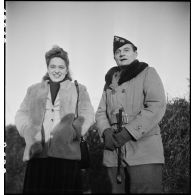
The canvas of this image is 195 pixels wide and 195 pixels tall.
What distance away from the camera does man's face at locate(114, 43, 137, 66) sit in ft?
9.74

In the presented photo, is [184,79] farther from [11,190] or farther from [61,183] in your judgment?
[11,190]

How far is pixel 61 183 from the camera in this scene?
9.32ft

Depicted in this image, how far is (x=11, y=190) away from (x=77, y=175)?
1.23m

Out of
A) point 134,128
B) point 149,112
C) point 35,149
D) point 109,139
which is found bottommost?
point 35,149

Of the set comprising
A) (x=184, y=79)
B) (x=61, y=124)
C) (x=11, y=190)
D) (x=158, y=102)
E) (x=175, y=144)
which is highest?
(x=184, y=79)

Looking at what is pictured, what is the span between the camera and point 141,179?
2.56m

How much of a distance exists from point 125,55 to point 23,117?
4.25 feet

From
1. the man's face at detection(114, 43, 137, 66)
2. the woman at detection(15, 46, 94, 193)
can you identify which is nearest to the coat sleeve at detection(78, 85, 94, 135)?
the woman at detection(15, 46, 94, 193)

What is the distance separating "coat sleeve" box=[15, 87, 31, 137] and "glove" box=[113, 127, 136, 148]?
3.36ft

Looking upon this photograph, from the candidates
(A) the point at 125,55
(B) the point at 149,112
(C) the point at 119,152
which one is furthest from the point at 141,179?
(A) the point at 125,55

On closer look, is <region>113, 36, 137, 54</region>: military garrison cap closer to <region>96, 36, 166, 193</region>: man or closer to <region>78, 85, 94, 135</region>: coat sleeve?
<region>96, 36, 166, 193</region>: man

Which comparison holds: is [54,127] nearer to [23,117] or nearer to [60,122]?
[60,122]

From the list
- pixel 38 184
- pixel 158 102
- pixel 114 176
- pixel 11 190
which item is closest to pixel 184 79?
pixel 158 102

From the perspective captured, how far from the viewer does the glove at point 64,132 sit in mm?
2938
